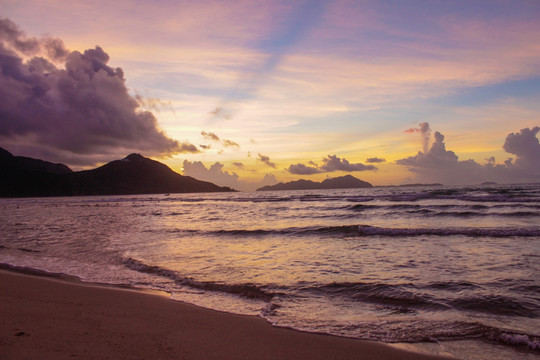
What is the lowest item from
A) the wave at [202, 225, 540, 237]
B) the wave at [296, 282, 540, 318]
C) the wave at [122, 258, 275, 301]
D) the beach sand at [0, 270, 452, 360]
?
the wave at [202, 225, 540, 237]

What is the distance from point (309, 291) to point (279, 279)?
4.32 ft

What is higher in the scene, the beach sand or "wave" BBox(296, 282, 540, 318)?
the beach sand

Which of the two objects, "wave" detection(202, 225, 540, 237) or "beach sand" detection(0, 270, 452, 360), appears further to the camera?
"wave" detection(202, 225, 540, 237)

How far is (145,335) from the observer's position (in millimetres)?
5223

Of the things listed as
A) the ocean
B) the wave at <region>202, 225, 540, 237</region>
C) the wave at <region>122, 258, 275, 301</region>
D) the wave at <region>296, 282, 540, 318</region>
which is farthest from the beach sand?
the wave at <region>202, 225, 540, 237</region>

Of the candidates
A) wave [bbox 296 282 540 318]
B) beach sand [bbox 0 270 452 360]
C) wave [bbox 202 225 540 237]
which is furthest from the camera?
wave [bbox 202 225 540 237]

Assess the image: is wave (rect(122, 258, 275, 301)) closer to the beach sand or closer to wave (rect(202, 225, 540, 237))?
the beach sand

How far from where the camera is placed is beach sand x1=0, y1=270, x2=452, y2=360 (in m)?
4.56

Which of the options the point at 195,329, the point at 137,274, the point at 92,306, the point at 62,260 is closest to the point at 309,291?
the point at 195,329

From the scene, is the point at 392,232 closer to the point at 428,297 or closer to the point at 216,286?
the point at 428,297

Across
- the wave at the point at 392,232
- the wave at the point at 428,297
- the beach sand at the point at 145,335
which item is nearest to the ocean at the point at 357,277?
the wave at the point at 428,297

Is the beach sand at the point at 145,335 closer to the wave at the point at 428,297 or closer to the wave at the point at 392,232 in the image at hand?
the wave at the point at 428,297

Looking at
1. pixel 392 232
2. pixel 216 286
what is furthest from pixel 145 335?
pixel 392 232

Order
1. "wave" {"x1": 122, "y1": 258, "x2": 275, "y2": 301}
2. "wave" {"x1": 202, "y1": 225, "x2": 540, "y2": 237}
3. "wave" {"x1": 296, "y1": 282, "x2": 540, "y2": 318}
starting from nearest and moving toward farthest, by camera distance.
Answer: "wave" {"x1": 296, "y1": 282, "x2": 540, "y2": 318}
"wave" {"x1": 122, "y1": 258, "x2": 275, "y2": 301}
"wave" {"x1": 202, "y1": 225, "x2": 540, "y2": 237}
